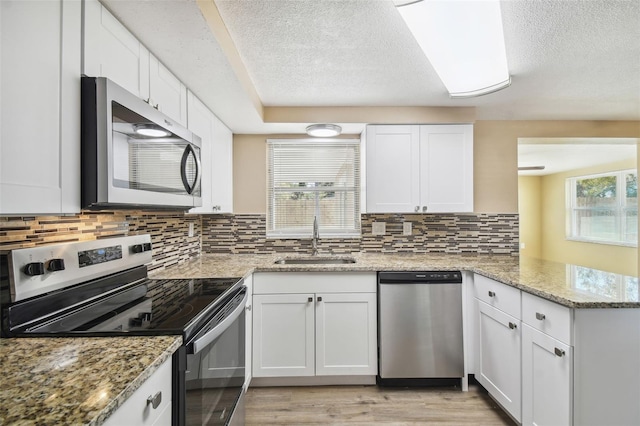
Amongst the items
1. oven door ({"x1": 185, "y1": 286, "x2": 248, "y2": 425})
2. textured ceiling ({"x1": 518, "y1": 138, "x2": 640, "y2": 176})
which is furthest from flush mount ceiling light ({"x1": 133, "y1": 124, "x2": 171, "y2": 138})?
textured ceiling ({"x1": 518, "y1": 138, "x2": 640, "y2": 176})

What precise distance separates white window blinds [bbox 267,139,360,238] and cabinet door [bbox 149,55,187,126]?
1257 mm

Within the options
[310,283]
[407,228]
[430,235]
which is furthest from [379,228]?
[310,283]

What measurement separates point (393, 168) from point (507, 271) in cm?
115

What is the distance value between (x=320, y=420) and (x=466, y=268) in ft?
4.66

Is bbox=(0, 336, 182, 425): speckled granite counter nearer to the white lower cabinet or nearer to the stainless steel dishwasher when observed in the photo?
the white lower cabinet

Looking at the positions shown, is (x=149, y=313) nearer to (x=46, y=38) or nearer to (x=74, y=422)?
(x=74, y=422)

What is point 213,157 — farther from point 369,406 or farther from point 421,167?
point 369,406

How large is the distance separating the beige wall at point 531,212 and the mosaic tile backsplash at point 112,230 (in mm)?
7014

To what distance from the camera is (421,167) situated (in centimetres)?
263

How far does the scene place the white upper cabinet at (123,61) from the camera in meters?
1.05

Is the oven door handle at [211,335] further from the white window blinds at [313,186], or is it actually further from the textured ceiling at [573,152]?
the textured ceiling at [573,152]

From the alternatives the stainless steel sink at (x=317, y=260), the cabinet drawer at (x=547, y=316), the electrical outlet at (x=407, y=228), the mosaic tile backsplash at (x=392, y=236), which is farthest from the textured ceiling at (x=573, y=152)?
the stainless steel sink at (x=317, y=260)

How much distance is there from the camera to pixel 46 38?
2.85ft

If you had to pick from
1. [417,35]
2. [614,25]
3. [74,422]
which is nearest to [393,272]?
[417,35]
